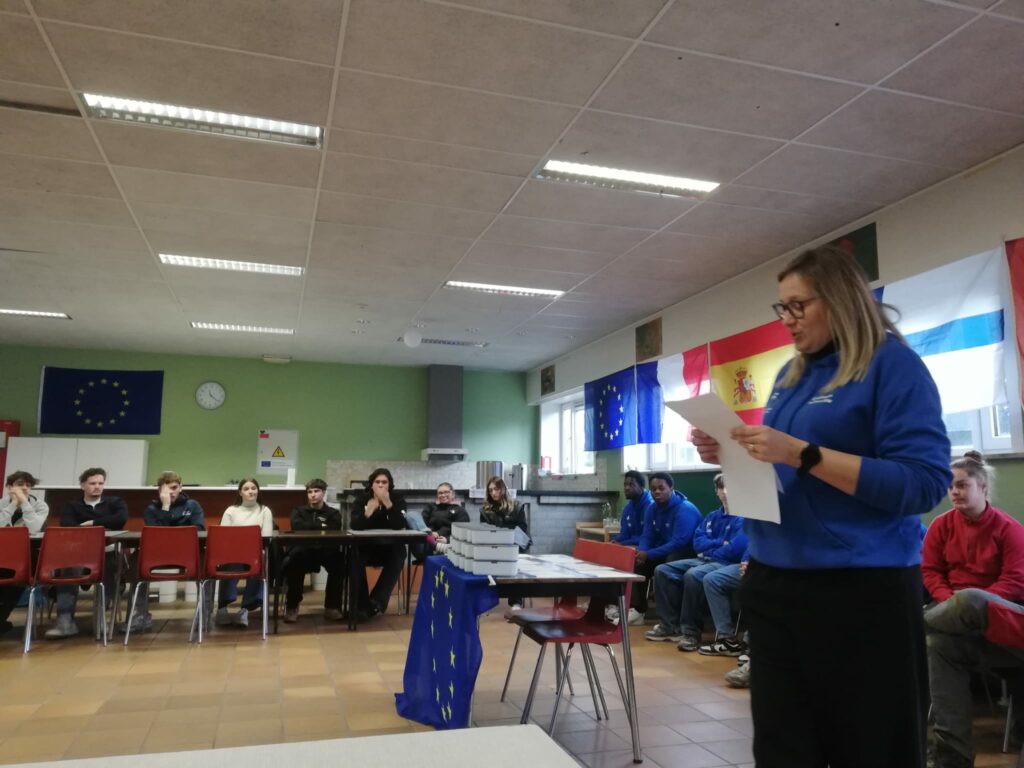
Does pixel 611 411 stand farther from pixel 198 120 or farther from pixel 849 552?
pixel 849 552

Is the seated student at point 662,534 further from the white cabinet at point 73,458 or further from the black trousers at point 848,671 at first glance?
the white cabinet at point 73,458

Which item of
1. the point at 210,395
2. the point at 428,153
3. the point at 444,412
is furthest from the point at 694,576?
the point at 210,395

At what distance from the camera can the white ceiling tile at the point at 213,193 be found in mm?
4238

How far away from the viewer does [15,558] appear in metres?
4.71

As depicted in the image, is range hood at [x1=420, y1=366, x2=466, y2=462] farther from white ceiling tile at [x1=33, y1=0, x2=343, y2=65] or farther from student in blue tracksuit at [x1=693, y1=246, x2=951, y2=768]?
student in blue tracksuit at [x1=693, y1=246, x2=951, y2=768]

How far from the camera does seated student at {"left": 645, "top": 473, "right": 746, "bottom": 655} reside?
496cm

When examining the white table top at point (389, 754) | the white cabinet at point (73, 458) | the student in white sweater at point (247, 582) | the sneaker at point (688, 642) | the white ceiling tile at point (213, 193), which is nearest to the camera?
the white table top at point (389, 754)

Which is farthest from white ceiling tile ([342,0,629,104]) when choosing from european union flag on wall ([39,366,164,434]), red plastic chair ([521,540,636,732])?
european union flag on wall ([39,366,164,434])

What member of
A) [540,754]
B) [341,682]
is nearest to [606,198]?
[341,682]

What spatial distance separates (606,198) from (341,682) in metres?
3.21

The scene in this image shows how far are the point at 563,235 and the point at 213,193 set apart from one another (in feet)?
7.59

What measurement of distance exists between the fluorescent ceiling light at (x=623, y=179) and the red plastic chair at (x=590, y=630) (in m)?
2.10

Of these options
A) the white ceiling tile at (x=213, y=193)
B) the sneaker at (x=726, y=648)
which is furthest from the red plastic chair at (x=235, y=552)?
the sneaker at (x=726, y=648)

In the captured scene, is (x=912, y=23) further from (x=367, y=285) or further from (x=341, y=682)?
(x=367, y=285)
